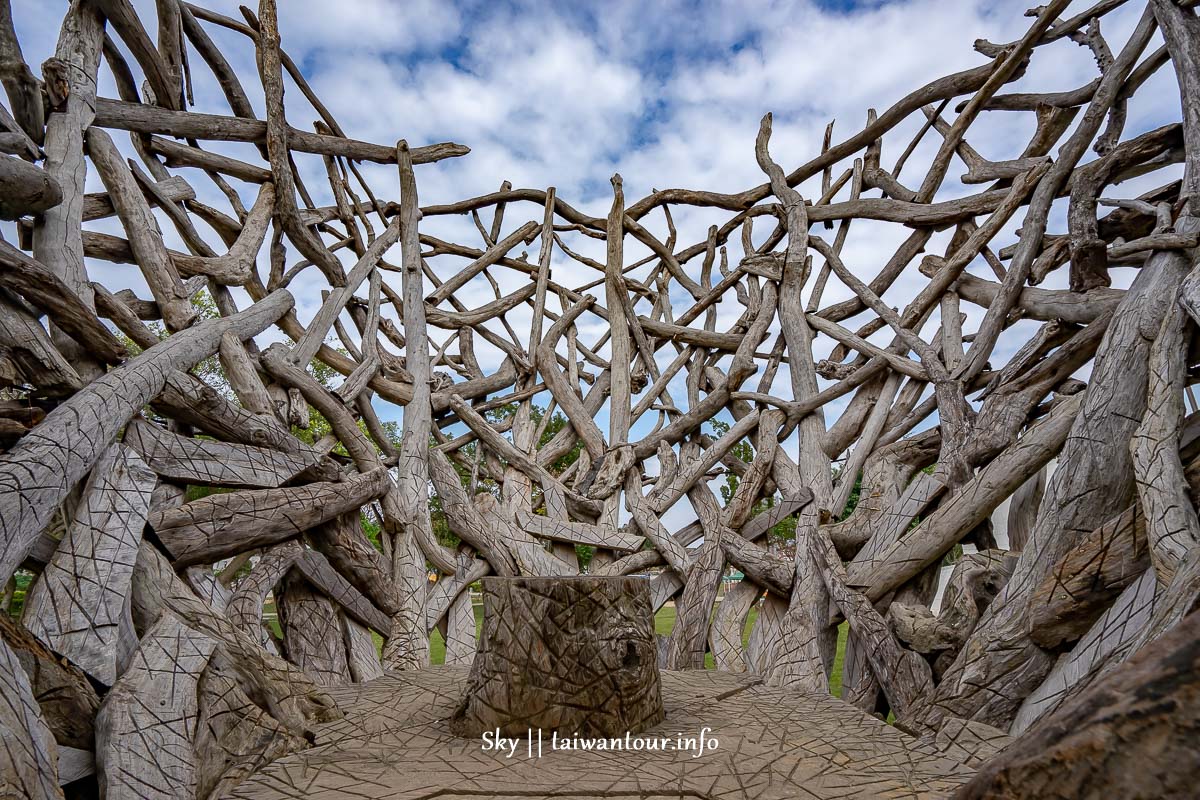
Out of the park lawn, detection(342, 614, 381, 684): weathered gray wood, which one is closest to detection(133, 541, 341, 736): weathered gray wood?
detection(342, 614, 381, 684): weathered gray wood

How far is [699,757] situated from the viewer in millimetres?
2268

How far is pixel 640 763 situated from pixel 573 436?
3.31 m

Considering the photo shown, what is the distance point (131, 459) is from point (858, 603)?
323 centimetres

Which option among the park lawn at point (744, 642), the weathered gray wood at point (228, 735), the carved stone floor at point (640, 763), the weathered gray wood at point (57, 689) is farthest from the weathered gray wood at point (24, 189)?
the park lawn at point (744, 642)

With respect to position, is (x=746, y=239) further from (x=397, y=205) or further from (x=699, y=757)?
(x=699, y=757)

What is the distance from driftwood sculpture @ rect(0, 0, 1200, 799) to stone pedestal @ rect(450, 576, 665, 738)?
734mm

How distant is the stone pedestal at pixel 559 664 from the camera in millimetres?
2463

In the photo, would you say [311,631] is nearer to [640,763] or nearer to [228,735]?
[228,735]

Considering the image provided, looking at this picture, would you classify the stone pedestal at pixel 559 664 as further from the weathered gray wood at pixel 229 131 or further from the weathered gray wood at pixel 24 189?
the weathered gray wood at pixel 229 131

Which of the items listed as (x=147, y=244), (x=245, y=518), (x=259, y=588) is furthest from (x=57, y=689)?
(x=147, y=244)

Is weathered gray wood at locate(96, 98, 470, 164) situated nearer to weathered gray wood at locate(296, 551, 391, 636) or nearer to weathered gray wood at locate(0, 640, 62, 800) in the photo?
weathered gray wood at locate(296, 551, 391, 636)

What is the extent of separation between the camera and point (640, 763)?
7.30 ft

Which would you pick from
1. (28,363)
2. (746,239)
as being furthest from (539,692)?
(746,239)

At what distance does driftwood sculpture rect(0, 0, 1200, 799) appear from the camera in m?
2.04
